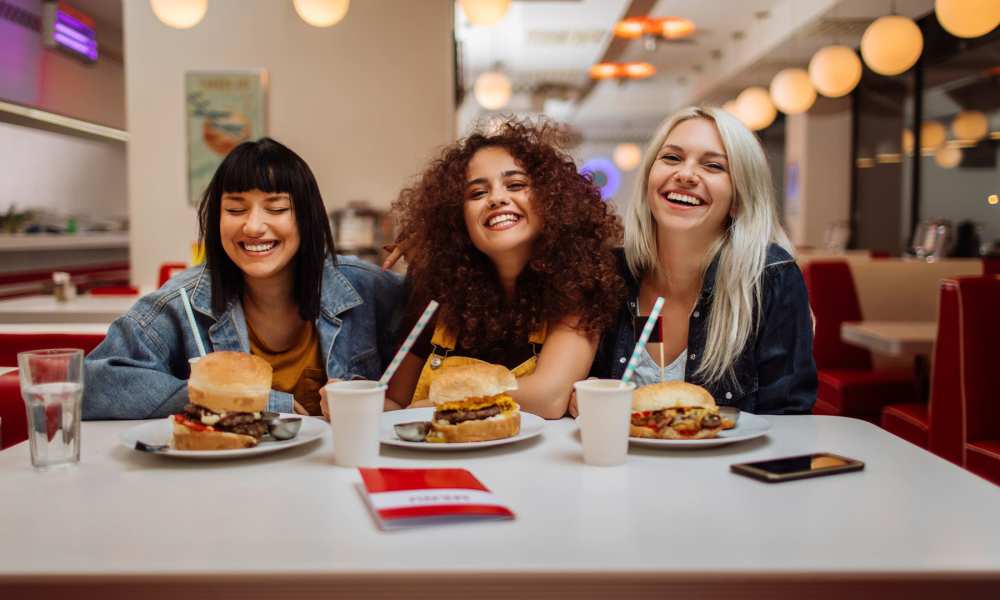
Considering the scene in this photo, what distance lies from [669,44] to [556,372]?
961 cm

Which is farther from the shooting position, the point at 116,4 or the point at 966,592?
the point at 116,4

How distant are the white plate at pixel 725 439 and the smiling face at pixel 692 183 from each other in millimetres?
712

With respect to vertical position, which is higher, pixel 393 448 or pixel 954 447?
pixel 393 448

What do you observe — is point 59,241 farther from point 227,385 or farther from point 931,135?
point 931,135

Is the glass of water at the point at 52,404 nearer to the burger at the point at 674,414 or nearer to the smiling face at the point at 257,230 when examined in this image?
the smiling face at the point at 257,230

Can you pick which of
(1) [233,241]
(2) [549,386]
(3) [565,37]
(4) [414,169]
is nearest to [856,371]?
(4) [414,169]

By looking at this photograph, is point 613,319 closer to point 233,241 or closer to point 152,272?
point 233,241

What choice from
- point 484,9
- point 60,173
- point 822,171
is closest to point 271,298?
point 484,9

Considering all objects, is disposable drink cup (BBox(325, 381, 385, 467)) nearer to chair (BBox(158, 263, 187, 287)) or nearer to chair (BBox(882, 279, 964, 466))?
chair (BBox(882, 279, 964, 466))

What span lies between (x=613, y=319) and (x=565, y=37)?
912cm

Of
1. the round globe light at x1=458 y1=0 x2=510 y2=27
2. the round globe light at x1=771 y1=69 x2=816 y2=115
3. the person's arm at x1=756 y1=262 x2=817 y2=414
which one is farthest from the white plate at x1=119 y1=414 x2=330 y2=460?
the round globe light at x1=771 y1=69 x2=816 y2=115

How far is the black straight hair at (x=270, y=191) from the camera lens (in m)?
2.03

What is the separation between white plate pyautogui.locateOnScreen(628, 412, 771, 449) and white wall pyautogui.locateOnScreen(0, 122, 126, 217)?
25.4ft

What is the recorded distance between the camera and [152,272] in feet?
19.3
